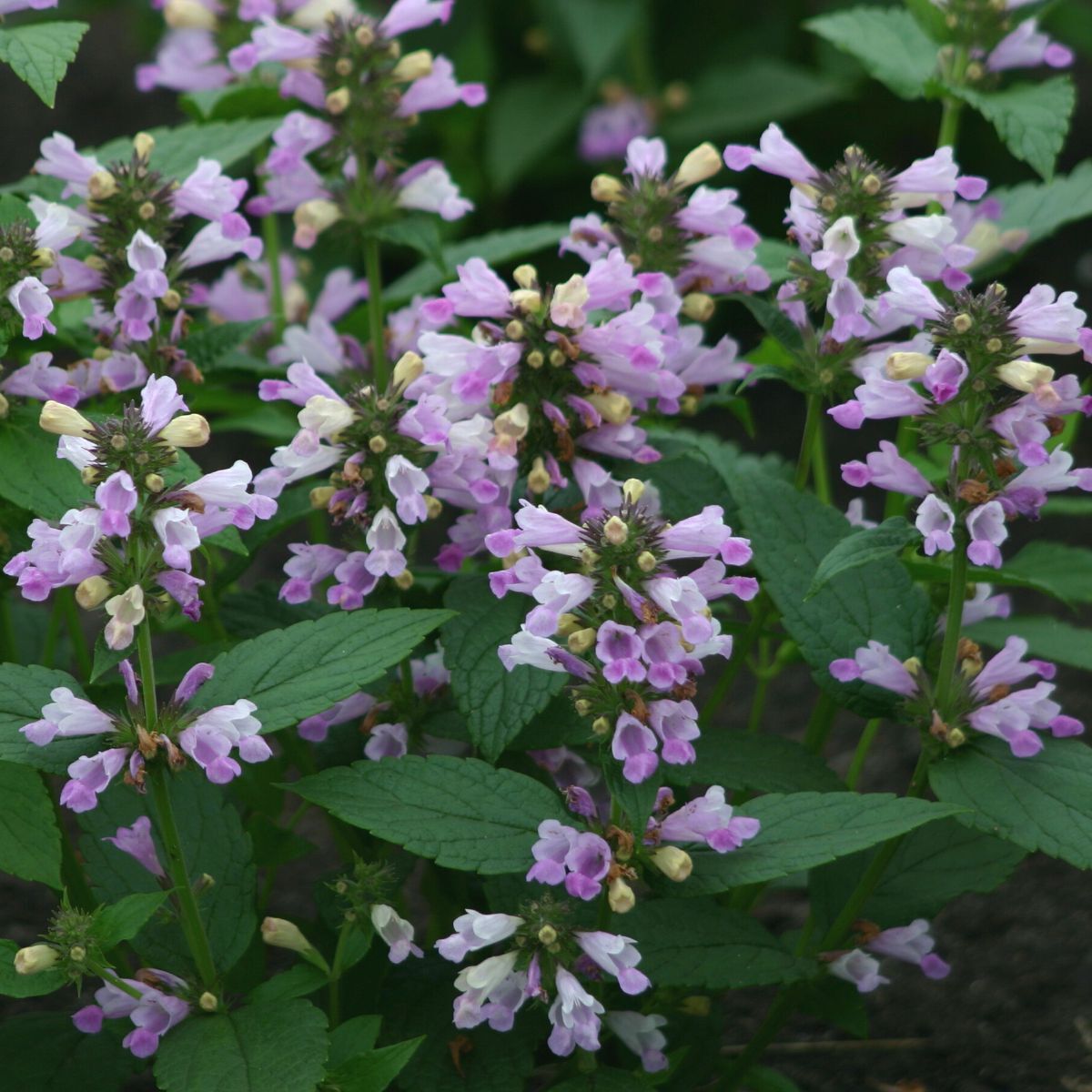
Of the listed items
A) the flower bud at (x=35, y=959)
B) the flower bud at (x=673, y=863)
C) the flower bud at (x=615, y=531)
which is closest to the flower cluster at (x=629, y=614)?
the flower bud at (x=615, y=531)

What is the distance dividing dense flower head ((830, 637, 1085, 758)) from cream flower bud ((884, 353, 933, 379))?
16.7 inches

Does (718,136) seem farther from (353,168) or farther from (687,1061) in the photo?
(687,1061)

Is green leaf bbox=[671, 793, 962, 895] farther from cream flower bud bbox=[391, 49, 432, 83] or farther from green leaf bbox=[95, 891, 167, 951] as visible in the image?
cream flower bud bbox=[391, 49, 432, 83]

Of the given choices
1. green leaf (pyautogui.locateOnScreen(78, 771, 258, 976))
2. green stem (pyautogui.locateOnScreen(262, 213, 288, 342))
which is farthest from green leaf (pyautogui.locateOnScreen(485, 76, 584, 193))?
green leaf (pyautogui.locateOnScreen(78, 771, 258, 976))

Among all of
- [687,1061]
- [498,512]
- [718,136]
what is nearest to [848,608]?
[498,512]

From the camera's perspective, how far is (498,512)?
Result: 2.30 metres

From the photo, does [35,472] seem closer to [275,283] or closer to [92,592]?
[92,592]

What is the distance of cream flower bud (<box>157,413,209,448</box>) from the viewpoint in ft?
6.28

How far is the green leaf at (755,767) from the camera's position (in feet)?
7.31

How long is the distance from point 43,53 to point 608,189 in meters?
0.88

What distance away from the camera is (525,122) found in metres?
6.05

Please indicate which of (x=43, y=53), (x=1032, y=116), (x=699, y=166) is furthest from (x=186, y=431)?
(x=1032, y=116)

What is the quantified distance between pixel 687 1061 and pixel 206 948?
821 millimetres

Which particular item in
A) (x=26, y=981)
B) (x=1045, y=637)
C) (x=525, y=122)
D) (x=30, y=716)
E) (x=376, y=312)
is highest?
(x=376, y=312)
